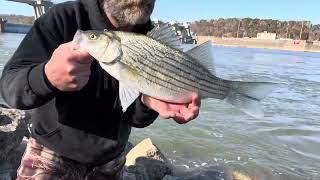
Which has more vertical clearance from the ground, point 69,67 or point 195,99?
point 69,67

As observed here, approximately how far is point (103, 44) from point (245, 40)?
117547mm

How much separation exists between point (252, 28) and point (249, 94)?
15313 cm

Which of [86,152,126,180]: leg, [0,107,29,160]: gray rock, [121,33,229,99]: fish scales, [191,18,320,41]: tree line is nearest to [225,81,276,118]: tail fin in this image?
[121,33,229,99]: fish scales

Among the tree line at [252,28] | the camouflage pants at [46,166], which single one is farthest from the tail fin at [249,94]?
the tree line at [252,28]

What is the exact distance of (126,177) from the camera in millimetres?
6441

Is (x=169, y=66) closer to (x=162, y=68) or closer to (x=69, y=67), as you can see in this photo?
(x=162, y=68)

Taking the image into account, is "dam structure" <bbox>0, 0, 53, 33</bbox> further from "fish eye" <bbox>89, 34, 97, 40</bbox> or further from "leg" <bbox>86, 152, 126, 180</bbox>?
"fish eye" <bbox>89, 34, 97, 40</bbox>

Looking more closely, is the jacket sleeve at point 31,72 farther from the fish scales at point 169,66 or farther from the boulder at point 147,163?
the boulder at point 147,163

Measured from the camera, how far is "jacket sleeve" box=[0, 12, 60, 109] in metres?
3.19

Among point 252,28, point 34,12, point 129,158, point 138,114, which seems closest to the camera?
point 138,114

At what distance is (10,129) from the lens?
5.67m

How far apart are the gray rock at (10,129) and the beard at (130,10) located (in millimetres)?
2495

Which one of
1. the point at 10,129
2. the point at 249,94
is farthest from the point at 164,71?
the point at 10,129

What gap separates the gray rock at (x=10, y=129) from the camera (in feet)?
18.2
